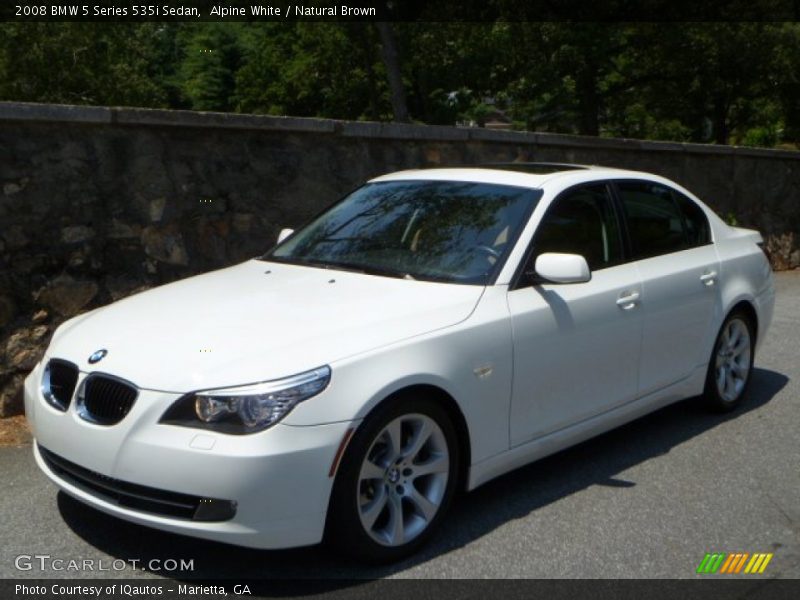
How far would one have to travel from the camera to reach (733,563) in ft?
14.2

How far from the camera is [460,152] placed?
31.2ft

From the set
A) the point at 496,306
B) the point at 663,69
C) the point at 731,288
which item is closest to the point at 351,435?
the point at 496,306

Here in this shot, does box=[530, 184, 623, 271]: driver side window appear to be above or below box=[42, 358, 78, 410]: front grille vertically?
above

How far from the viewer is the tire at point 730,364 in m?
6.34

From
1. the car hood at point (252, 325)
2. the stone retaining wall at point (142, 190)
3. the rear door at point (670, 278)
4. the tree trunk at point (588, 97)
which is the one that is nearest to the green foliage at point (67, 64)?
the tree trunk at point (588, 97)

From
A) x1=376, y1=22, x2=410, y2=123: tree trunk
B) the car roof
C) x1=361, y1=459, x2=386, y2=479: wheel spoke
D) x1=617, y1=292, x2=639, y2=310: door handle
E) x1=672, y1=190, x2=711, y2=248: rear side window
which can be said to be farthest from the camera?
x1=376, y1=22, x2=410, y2=123: tree trunk

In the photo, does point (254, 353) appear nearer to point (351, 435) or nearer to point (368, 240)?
point (351, 435)

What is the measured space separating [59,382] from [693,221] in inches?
156

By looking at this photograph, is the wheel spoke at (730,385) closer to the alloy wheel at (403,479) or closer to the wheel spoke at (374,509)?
the alloy wheel at (403,479)

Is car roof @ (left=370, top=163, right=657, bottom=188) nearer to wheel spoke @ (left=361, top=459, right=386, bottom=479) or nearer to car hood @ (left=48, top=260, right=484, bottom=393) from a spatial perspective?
car hood @ (left=48, top=260, right=484, bottom=393)

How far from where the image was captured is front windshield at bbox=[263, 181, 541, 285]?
4.95m

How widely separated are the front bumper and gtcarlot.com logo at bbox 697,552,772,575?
164cm

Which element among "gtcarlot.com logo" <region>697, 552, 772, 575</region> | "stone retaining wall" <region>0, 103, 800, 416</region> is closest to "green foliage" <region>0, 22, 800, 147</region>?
"stone retaining wall" <region>0, 103, 800, 416</region>

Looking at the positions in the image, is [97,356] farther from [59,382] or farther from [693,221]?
[693,221]
